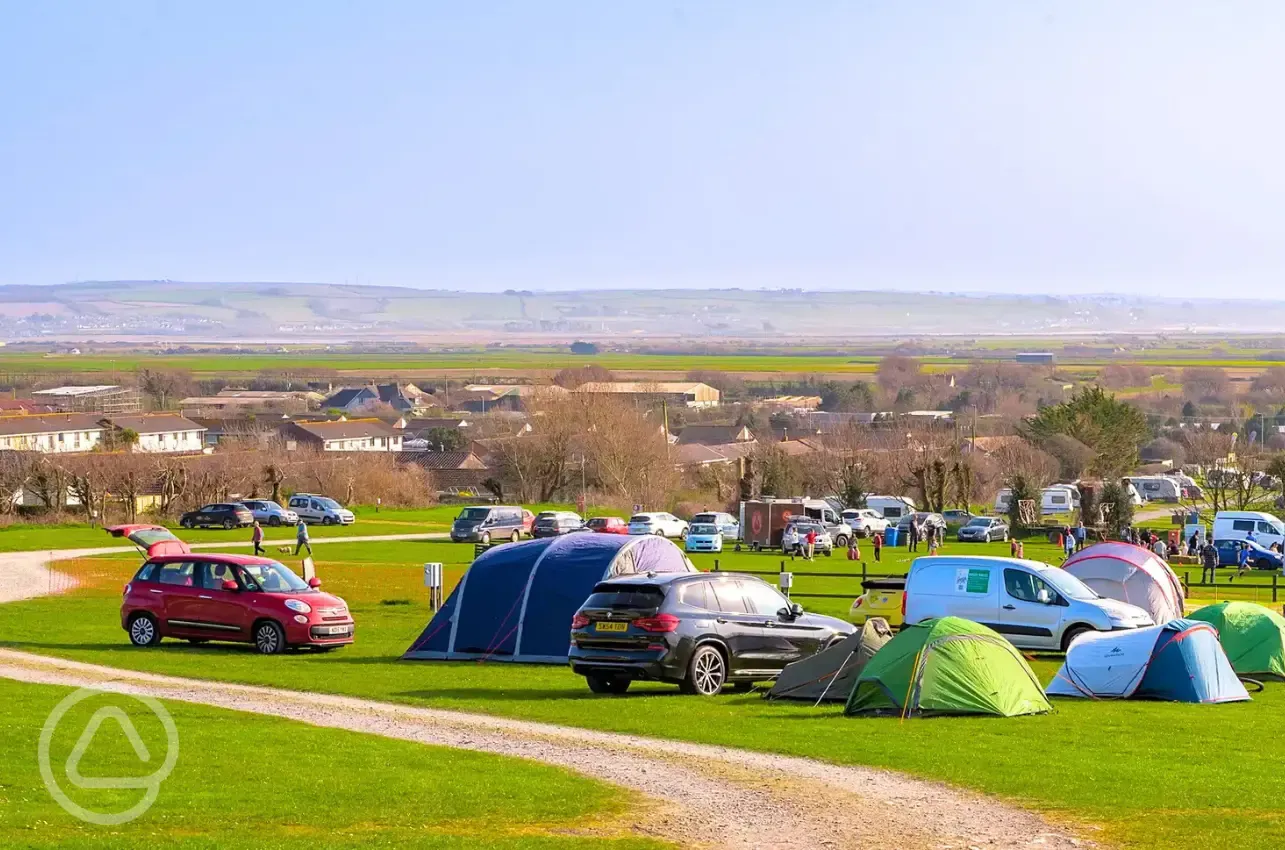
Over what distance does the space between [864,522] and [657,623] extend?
50.5 meters

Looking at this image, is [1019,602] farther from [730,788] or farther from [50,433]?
[50,433]

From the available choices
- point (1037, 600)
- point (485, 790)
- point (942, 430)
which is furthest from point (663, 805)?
point (942, 430)

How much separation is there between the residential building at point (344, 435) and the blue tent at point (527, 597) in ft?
324

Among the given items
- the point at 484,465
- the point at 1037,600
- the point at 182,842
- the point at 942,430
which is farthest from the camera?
the point at 942,430

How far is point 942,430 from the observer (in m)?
121

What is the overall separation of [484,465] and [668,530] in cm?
4252

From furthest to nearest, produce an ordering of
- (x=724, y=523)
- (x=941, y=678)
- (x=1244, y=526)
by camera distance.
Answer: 1. (x=724, y=523)
2. (x=1244, y=526)
3. (x=941, y=678)

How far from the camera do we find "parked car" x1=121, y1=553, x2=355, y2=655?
2695 centimetres

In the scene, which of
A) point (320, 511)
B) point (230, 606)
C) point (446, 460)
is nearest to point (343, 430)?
point (446, 460)

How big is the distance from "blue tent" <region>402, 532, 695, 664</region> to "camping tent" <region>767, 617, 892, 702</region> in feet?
19.1

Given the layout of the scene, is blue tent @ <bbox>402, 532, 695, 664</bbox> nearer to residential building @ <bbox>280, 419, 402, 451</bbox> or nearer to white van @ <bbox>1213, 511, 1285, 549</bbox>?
white van @ <bbox>1213, 511, 1285, 549</bbox>

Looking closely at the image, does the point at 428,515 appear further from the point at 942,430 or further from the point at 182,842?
the point at 182,842

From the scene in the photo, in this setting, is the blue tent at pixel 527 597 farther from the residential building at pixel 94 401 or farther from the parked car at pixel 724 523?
the residential building at pixel 94 401

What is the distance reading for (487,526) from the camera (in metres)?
61.6
